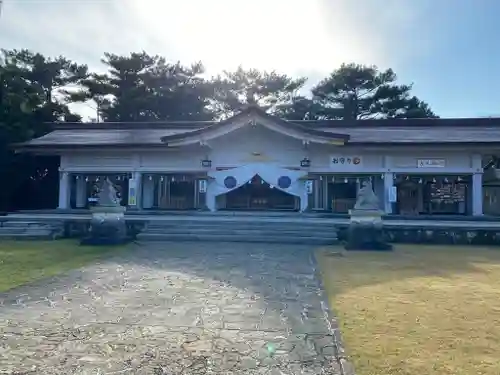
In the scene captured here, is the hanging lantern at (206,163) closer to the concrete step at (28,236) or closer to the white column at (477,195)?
the concrete step at (28,236)

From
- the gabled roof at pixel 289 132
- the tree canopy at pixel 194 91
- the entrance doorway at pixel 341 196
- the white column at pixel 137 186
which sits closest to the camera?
the gabled roof at pixel 289 132

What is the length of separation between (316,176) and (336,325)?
15459 mm

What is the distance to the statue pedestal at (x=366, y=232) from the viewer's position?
42.8 ft

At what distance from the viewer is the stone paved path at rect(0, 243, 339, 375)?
4086 millimetres

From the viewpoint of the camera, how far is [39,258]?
35.1 feet

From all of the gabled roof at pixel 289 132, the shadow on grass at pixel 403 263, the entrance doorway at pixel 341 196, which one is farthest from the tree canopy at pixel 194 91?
the shadow on grass at pixel 403 263

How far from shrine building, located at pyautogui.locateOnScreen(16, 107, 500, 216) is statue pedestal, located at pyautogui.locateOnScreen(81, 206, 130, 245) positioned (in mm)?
6233

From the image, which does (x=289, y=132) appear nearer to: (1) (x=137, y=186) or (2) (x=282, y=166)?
(2) (x=282, y=166)

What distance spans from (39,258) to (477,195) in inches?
665

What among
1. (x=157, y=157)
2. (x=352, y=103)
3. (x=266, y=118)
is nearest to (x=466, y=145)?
(x=266, y=118)

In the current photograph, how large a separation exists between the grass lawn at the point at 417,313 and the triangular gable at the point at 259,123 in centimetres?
905

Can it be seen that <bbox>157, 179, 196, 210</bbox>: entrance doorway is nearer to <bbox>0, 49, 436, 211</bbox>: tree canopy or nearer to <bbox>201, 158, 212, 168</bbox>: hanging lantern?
Result: <bbox>201, 158, 212, 168</bbox>: hanging lantern

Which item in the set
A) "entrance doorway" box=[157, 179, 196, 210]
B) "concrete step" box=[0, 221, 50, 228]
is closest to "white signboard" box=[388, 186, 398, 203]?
"entrance doorway" box=[157, 179, 196, 210]

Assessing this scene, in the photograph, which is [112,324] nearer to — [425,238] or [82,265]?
[82,265]
